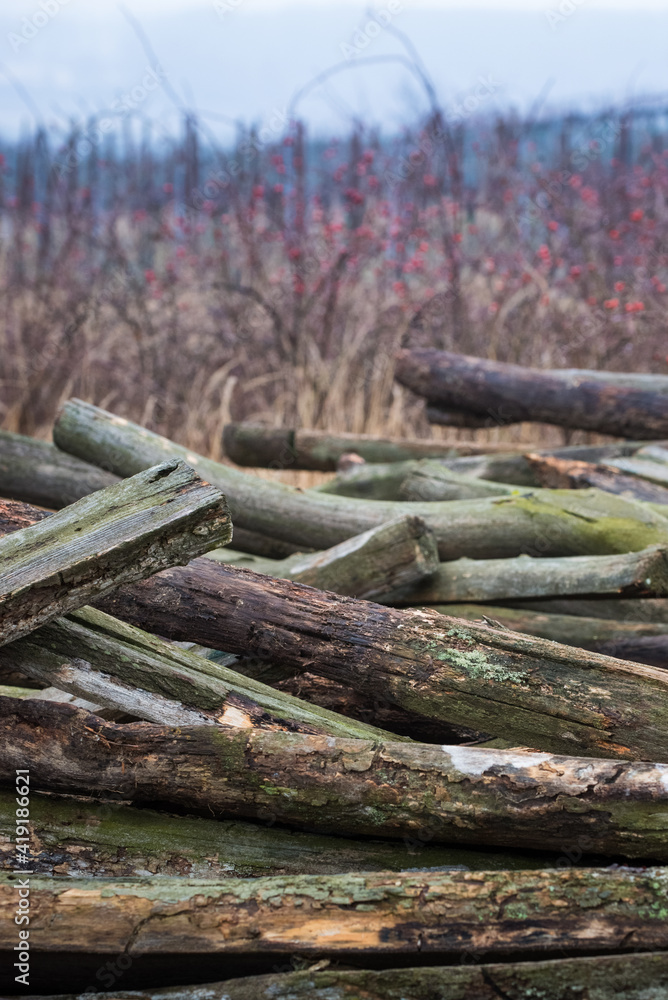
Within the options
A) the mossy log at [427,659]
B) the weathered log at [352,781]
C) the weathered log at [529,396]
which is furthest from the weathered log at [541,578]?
the weathered log at [529,396]

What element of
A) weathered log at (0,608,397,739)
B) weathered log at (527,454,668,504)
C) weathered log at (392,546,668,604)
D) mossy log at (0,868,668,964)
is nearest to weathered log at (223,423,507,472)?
weathered log at (527,454,668,504)

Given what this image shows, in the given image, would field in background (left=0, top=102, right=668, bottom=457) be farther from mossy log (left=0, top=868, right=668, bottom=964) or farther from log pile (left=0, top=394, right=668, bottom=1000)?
mossy log (left=0, top=868, right=668, bottom=964)

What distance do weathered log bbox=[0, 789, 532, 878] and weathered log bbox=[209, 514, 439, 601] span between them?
3.39ft

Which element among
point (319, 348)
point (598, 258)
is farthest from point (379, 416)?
point (598, 258)

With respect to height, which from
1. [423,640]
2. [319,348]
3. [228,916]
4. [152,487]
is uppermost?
[319,348]

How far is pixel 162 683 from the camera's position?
1770 millimetres

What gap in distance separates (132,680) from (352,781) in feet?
1.78

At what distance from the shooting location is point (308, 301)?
267 inches

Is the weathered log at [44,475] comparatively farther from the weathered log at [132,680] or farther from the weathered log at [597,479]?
the weathered log at [597,479]

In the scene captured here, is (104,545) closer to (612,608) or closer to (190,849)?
(190,849)

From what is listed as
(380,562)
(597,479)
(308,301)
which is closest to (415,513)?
(380,562)

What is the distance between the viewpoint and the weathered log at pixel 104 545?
1.58 meters

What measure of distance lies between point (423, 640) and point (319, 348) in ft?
17.9

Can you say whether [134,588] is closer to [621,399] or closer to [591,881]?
[591,881]
